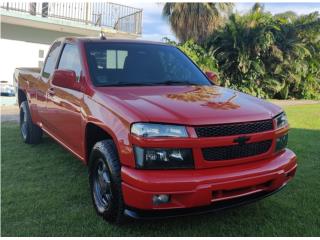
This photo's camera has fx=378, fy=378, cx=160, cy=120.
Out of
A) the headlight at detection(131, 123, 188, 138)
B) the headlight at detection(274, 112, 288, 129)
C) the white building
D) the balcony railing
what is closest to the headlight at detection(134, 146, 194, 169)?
the headlight at detection(131, 123, 188, 138)

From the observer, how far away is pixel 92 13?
15805mm

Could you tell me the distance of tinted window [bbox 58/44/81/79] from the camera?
172 inches

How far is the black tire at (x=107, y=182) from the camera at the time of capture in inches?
126

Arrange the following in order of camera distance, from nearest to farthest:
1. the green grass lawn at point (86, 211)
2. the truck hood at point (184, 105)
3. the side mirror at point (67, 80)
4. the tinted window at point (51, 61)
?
the truck hood at point (184, 105)
the green grass lawn at point (86, 211)
the side mirror at point (67, 80)
the tinted window at point (51, 61)

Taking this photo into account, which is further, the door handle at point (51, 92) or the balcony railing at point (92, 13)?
the balcony railing at point (92, 13)

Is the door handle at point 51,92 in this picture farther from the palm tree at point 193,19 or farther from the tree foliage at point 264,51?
the palm tree at point 193,19

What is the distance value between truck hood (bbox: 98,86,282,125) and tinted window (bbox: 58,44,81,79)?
2.42 ft

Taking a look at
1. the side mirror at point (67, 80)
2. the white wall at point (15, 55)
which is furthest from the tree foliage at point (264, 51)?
the side mirror at point (67, 80)

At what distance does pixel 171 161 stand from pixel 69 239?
1.13 m

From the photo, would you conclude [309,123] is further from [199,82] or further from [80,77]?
[80,77]

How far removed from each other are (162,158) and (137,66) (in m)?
1.67

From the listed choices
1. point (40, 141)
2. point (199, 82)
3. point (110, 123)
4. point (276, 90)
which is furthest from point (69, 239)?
point (276, 90)

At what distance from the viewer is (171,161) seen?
302 cm

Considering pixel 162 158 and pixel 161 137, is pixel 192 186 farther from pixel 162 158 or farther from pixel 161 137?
pixel 161 137
